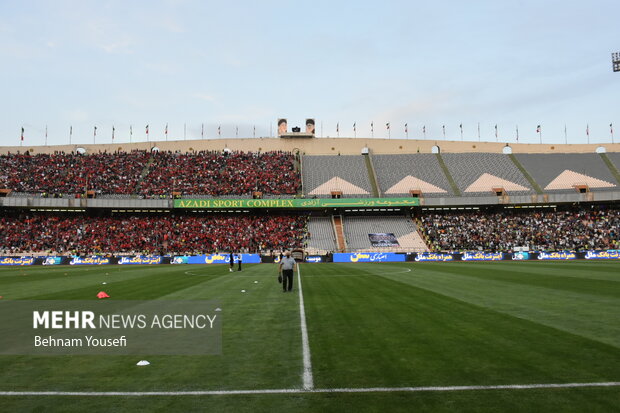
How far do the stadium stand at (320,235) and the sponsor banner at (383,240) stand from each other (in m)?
5.67

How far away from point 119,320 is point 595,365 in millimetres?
12054

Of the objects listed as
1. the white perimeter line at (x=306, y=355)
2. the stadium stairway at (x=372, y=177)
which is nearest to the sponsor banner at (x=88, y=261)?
the stadium stairway at (x=372, y=177)

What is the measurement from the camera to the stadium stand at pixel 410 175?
70.5 metres

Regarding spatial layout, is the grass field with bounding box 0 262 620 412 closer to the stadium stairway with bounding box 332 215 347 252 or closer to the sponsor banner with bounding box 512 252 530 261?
the sponsor banner with bounding box 512 252 530 261

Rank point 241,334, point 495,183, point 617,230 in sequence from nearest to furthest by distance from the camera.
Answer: point 241,334, point 617,230, point 495,183

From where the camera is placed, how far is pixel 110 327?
11539mm

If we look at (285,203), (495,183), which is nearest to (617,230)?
(495,183)

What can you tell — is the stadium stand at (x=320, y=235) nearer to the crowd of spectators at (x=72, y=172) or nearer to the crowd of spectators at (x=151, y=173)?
the crowd of spectators at (x=151, y=173)

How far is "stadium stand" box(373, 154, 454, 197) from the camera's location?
70.5m

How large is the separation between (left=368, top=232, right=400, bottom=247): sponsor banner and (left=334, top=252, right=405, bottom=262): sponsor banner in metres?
9.25

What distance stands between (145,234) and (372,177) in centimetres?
3851

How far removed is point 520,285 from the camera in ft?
65.7

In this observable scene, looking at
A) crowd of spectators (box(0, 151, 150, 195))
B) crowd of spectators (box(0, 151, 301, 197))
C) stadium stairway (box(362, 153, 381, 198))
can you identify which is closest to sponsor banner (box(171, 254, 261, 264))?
crowd of spectators (box(0, 151, 301, 197))

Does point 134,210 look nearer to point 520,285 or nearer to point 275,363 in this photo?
point 520,285
